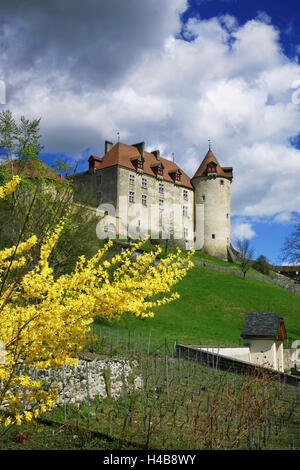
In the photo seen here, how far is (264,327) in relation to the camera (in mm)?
20719

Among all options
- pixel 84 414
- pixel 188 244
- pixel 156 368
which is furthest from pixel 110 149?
pixel 84 414

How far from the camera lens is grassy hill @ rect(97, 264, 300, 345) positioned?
86.2 ft

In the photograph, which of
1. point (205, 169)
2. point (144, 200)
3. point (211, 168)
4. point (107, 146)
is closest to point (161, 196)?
point (144, 200)

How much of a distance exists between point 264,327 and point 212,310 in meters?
13.3

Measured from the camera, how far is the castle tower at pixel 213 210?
205 feet

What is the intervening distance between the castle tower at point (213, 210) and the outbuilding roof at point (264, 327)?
133 feet

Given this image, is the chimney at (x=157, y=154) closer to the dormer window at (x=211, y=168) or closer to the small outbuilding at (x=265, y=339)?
the dormer window at (x=211, y=168)

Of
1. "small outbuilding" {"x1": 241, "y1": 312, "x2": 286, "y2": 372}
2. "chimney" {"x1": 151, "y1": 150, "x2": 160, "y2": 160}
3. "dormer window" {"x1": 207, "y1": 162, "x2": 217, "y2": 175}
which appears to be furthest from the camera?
"dormer window" {"x1": 207, "y1": 162, "x2": 217, "y2": 175}

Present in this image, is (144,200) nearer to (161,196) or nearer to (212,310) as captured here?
(161,196)

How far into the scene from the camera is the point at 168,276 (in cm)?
480

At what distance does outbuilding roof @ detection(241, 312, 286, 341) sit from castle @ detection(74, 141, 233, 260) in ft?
91.0

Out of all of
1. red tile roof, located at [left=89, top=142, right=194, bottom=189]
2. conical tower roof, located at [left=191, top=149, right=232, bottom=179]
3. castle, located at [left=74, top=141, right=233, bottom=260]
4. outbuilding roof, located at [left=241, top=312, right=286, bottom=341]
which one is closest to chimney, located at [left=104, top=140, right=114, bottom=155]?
castle, located at [left=74, top=141, right=233, bottom=260]

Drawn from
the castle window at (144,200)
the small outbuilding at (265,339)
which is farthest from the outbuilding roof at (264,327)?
the castle window at (144,200)

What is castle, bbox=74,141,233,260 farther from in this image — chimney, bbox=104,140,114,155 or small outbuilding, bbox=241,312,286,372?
small outbuilding, bbox=241,312,286,372
